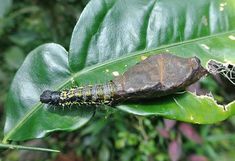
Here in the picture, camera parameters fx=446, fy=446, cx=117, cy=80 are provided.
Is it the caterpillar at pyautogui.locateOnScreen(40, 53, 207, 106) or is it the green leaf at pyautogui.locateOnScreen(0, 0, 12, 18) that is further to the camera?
the green leaf at pyautogui.locateOnScreen(0, 0, 12, 18)

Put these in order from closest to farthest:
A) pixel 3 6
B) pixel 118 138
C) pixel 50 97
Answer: pixel 50 97 → pixel 3 6 → pixel 118 138

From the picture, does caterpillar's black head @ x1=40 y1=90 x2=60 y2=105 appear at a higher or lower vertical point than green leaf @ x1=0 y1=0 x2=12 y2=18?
lower

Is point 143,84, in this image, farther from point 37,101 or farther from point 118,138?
point 118,138

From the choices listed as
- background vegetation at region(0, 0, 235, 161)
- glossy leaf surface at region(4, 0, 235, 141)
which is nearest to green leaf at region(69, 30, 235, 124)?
glossy leaf surface at region(4, 0, 235, 141)

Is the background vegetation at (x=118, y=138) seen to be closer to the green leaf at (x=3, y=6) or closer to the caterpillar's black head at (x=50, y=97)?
the green leaf at (x=3, y=6)

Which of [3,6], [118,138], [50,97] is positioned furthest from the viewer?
[118,138]

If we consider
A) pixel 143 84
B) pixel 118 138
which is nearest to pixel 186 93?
pixel 143 84

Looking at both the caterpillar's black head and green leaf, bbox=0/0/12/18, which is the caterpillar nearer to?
the caterpillar's black head
